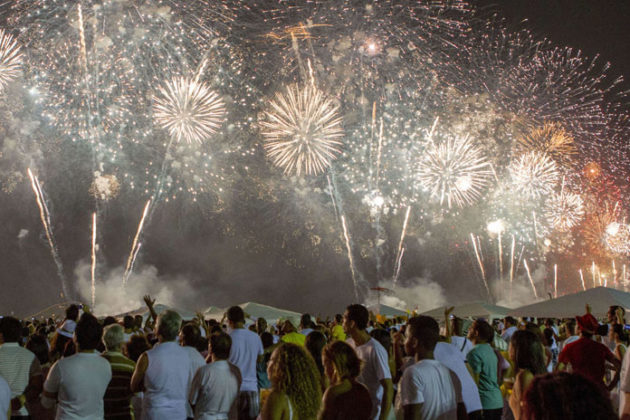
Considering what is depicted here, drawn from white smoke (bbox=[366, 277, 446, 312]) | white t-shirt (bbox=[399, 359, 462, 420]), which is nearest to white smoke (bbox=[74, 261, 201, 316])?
white smoke (bbox=[366, 277, 446, 312])

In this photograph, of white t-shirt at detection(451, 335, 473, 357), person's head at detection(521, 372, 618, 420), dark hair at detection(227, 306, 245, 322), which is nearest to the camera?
person's head at detection(521, 372, 618, 420)

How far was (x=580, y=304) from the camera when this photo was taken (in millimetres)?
13820

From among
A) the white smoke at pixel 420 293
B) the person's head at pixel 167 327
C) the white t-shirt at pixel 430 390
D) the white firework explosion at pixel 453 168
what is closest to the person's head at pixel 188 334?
the person's head at pixel 167 327

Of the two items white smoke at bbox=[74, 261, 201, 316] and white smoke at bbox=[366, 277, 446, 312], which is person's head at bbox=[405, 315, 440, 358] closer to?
white smoke at bbox=[74, 261, 201, 316]

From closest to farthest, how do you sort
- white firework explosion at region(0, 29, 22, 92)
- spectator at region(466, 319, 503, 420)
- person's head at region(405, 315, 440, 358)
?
person's head at region(405, 315, 440, 358) → spectator at region(466, 319, 503, 420) → white firework explosion at region(0, 29, 22, 92)

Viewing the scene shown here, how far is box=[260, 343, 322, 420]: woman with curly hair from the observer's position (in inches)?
149

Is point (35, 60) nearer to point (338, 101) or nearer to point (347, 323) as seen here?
point (338, 101)

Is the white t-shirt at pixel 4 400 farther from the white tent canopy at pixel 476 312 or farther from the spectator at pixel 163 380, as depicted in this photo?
the white tent canopy at pixel 476 312

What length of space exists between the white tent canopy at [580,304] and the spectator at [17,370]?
11.3 m

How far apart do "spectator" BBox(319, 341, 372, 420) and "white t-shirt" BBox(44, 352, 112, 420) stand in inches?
70.7

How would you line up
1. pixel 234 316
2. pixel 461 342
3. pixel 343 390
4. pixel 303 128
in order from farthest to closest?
pixel 303 128
pixel 461 342
pixel 234 316
pixel 343 390

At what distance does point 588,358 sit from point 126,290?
110ft

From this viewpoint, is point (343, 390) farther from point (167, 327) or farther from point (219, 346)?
point (167, 327)

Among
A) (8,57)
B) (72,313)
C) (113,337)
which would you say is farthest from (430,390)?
(8,57)
